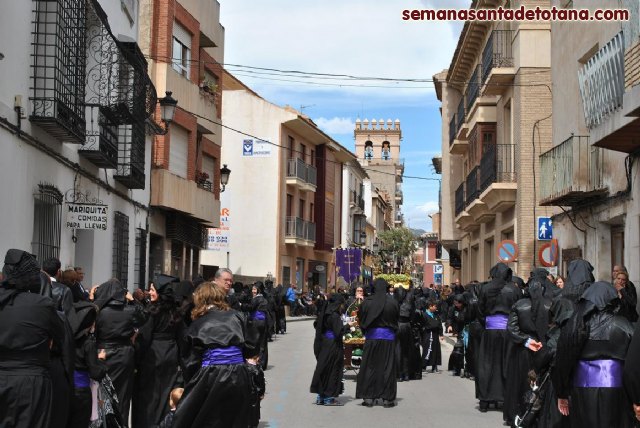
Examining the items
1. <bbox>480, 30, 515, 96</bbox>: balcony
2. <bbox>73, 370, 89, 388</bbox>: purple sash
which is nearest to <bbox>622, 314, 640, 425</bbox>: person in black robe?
<bbox>73, 370, 89, 388</bbox>: purple sash

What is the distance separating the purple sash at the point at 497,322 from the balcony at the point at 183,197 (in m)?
12.8

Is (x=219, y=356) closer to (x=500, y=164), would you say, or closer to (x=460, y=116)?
(x=500, y=164)

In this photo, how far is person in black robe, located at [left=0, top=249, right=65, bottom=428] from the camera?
6.37m

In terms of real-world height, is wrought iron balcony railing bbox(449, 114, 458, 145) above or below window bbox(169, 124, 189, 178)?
above

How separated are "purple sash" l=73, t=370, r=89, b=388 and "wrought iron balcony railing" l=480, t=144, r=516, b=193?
19890 millimetres

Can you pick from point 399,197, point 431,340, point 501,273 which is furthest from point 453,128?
point 399,197

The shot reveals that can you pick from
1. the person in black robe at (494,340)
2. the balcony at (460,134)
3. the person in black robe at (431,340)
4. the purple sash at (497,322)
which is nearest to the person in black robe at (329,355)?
the person in black robe at (494,340)

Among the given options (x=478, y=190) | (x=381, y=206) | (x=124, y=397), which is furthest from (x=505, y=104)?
(x=381, y=206)

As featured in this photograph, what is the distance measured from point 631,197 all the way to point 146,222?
12.3 m

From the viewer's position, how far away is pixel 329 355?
44.8ft

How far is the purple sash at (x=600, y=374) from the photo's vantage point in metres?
7.35

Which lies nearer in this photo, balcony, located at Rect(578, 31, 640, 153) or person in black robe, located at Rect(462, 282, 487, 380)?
balcony, located at Rect(578, 31, 640, 153)

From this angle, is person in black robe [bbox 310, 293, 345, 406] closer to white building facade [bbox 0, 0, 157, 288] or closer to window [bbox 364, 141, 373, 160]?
white building facade [bbox 0, 0, 157, 288]

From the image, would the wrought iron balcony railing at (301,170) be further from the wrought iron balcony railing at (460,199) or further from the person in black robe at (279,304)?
the person in black robe at (279,304)
